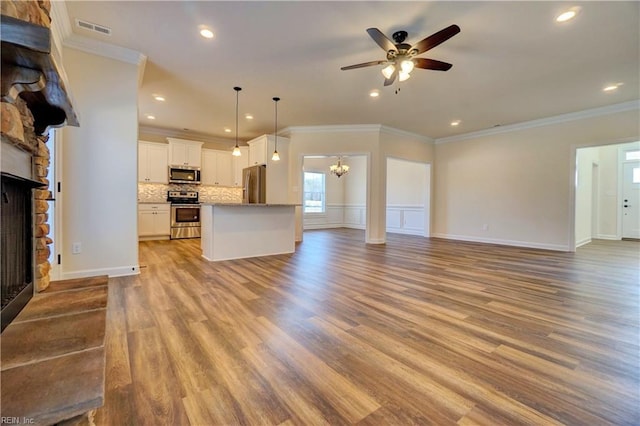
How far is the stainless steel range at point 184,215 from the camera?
698 centimetres

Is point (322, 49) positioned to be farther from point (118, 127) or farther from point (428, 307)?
point (428, 307)

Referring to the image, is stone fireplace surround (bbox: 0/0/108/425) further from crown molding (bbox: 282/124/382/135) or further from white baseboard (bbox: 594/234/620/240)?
white baseboard (bbox: 594/234/620/240)

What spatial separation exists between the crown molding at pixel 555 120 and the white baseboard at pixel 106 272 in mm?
7579

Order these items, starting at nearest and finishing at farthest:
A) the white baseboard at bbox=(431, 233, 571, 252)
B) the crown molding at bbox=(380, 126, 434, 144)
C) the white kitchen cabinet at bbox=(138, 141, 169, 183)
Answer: the white baseboard at bbox=(431, 233, 571, 252), the crown molding at bbox=(380, 126, 434, 144), the white kitchen cabinet at bbox=(138, 141, 169, 183)

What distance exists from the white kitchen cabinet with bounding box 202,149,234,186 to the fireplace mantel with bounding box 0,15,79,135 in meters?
6.28

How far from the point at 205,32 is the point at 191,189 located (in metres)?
5.27

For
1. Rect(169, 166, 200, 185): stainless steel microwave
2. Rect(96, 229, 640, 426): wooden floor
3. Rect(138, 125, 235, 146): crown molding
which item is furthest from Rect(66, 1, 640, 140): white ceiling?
Rect(96, 229, 640, 426): wooden floor

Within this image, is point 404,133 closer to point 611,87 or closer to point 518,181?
point 518,181

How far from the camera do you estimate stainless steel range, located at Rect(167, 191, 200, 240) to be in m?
6.98

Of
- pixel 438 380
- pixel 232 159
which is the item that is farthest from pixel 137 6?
pixel 232 159

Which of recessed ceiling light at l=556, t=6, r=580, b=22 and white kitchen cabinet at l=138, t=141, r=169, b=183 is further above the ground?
recessed ceiling light at l=556, t=6, r=580, b=22

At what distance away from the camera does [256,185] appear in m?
6.54

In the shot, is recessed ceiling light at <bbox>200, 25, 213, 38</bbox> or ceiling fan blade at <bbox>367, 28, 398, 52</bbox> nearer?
ceiling fan blade at <bbox>367, 28, 398, 52</bbox>

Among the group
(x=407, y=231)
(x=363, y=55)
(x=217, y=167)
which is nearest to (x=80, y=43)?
(x=363, y=55)
